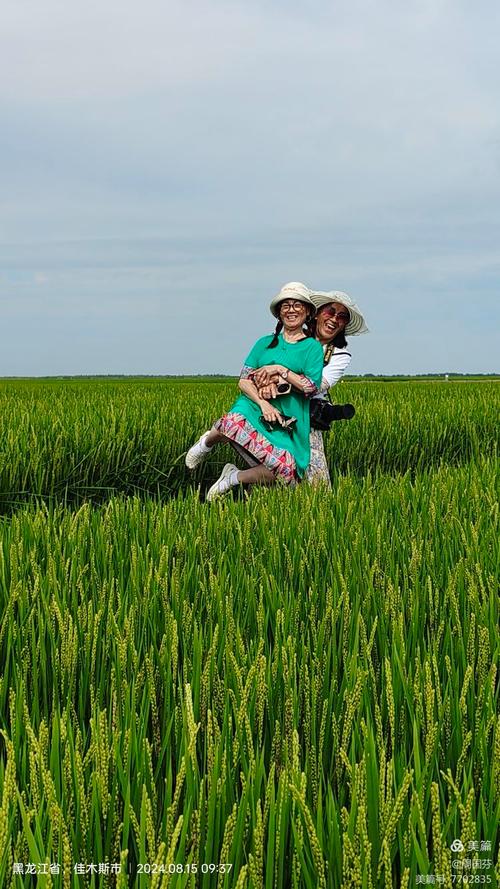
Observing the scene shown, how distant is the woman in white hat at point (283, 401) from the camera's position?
155 inches

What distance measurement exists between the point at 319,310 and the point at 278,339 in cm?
42

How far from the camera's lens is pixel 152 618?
1.59 m

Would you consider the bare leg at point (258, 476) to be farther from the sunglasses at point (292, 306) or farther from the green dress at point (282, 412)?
the sunglasses at point (292, 306)

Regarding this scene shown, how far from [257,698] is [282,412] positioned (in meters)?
3.03

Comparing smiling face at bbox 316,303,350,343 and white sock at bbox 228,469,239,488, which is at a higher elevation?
smiling face at bbox 316,303,350,343

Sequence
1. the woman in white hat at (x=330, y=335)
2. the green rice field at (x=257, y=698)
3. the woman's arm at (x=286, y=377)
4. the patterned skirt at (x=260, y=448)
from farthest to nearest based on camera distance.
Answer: the woman in white hat at (x=330, y=335) → the patterned skirt at (x=260, y=448) → the woman's arm at (x=286, y=377) → the green rice field at (x=257, y=698)

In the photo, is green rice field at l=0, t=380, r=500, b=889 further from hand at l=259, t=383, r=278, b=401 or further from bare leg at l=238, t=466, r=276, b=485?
bare leg at l=238, t=466, r=276, b=485

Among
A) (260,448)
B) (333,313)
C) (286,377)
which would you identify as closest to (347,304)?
(333,313)

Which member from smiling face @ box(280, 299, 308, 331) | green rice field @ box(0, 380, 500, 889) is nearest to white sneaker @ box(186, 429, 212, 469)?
smiling face @ box(280, 299, 308, 331)

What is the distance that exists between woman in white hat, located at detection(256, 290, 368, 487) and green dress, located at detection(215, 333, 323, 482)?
0.15 meters

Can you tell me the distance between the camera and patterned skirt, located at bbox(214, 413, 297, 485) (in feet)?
13.2

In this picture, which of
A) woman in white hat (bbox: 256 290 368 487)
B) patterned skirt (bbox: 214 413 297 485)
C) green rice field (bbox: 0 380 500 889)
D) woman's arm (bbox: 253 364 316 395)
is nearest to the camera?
green rice field (bbox: 0 380 500 889)

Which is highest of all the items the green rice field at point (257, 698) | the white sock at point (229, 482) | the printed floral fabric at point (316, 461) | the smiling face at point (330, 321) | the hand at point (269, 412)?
the smiling face at point (330, 321)

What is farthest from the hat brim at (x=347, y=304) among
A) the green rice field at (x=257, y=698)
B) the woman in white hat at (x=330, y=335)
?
the green rice field at (x=257, y=698)
